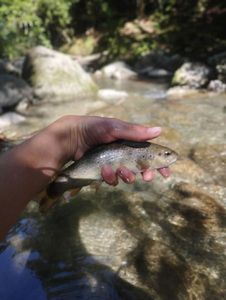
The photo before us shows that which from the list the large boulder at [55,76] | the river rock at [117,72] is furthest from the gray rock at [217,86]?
the river rock at [117,72]

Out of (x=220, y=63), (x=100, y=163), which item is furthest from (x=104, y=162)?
(x=220, y=63)

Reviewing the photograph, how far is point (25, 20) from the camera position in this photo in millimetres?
16953

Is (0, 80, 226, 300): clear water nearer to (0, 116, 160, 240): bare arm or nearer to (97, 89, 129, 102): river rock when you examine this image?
(0, 116, 160, 240): bare arm

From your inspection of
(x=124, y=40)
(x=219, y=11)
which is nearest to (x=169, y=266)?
→ (x=219, y=11)

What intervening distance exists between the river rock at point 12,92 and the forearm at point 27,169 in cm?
829

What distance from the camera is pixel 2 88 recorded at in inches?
475

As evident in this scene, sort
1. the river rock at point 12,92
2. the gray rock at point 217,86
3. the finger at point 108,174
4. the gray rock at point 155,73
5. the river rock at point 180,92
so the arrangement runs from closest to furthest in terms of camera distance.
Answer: the finger at point 108,174 → the river rock at point 12,92 → the river rock at point 180,92 → the gray rock at point 217,86 → the gray rock at point 155,73

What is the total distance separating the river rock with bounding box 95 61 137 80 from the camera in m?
16.0

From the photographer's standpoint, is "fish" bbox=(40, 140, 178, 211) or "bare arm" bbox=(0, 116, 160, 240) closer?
"bare arm" bbox=(0, 116, 160, 240)

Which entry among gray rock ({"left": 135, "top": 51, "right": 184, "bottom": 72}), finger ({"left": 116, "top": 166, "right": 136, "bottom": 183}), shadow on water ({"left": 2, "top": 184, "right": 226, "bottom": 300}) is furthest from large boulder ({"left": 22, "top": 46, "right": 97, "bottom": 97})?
finger ({"left": 116, "top": 166, "right": 136, "bottom": 183})

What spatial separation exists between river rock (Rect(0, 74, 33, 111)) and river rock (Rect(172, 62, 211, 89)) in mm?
4367

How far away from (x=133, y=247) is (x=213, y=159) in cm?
288

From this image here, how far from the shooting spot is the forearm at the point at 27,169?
3178 mm

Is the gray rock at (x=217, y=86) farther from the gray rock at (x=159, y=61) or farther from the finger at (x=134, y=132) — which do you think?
the finger at (x=134, y=132)
